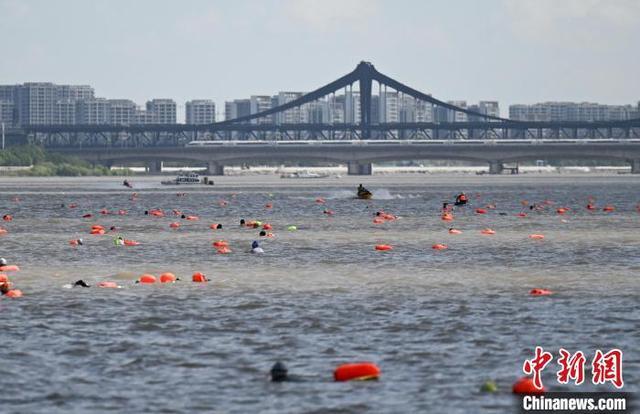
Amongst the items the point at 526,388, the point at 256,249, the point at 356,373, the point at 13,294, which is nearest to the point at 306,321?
the point at 356,373

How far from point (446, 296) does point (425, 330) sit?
6795 millimetres

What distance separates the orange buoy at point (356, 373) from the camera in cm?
2692

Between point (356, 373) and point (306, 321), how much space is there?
7.35 meters

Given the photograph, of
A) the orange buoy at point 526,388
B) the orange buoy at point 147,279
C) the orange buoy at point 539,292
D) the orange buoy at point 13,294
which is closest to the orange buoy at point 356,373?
the orange buoy at point 526,388

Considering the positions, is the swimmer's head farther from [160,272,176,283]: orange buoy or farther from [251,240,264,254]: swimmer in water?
[251,240,264,254]: swimmer in water

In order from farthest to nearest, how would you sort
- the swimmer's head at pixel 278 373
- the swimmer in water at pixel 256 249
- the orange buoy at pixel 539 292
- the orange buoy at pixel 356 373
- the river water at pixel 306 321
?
the swimmer in water at pixel 256 249, the orange buoy at pixel 539 292, the orange buoy at pixel 356 373, the swimmer's head at pixel 278 373, the river water at pixel 306 321

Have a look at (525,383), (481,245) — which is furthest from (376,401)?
(481,245)

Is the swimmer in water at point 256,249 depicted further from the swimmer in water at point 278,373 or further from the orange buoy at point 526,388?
the orange buoy at point 526,388

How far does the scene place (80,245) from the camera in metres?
61.2

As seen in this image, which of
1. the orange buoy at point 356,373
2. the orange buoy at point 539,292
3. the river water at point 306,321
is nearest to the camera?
the river water at point 306,321

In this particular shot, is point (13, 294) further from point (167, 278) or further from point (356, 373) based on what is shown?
point (356, 373)

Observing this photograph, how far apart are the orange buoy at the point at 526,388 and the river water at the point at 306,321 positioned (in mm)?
300

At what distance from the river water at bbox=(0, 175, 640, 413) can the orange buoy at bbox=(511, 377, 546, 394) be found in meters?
0.30

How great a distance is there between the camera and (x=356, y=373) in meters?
27.0
